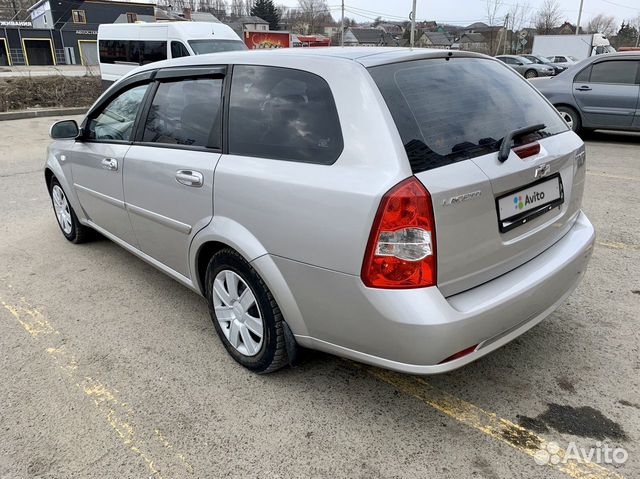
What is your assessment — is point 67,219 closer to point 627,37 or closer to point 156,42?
point 156,42

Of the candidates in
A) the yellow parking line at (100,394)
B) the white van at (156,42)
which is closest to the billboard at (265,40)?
the white van at (156,42)

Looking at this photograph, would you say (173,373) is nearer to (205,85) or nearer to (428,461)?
(428,461)

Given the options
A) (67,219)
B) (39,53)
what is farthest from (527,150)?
(39,53)

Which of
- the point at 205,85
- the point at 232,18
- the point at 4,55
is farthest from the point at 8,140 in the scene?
the point at 232,18

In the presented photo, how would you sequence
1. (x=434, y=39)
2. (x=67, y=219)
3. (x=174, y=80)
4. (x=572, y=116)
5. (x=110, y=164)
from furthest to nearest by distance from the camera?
(x=434, y=39), (x=572, y=116), (x=67, y=219), (x=110, y=164), (x=174, y=80)

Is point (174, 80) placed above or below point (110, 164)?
above

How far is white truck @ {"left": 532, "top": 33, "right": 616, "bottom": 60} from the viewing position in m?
39.2

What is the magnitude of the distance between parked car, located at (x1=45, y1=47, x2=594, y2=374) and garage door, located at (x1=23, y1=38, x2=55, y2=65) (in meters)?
58.7

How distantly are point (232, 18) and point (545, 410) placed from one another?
9674 cm

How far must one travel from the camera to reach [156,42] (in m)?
13.6

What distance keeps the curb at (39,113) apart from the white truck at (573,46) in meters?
37.2

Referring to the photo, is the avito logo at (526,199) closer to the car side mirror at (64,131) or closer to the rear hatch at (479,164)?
the rear hatch at (479,164)

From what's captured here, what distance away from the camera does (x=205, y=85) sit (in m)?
3.01

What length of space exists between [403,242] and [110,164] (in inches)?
97.4
